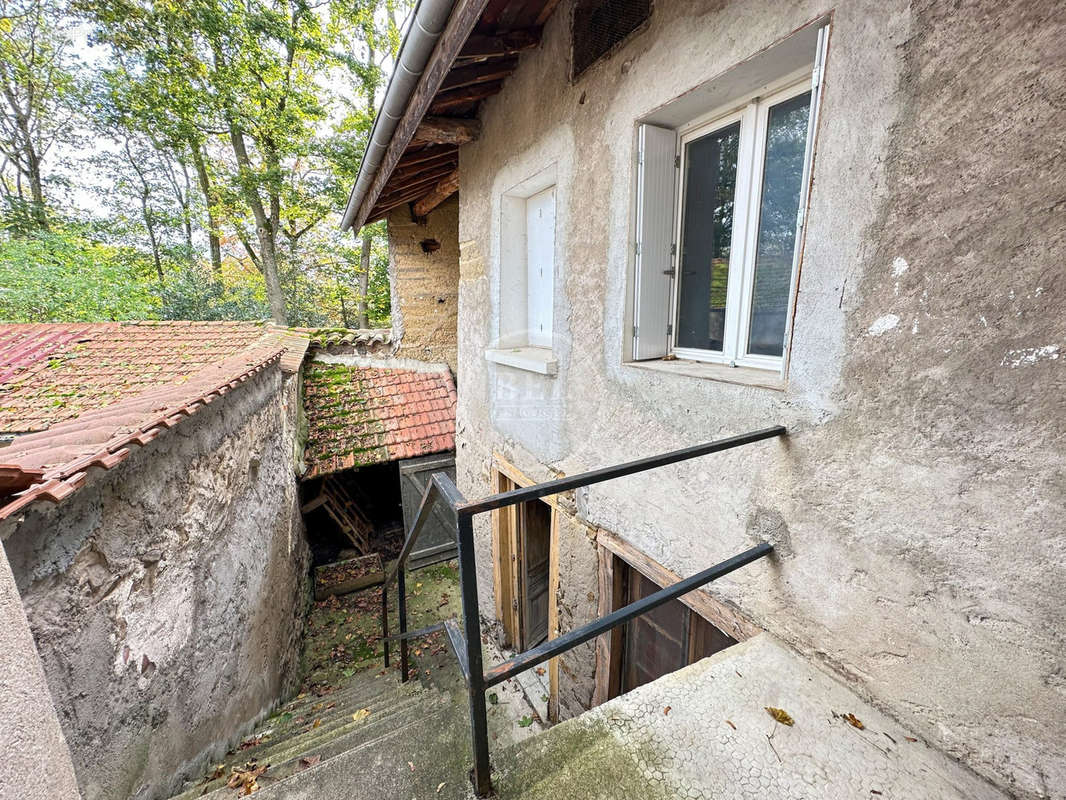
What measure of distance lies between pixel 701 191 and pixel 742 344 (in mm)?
848

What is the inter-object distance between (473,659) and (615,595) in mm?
1787

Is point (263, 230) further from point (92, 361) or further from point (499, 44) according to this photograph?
point (499, 44)

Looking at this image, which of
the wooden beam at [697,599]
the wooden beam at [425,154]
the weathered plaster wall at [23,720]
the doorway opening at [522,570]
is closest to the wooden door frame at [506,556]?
the doorway opening at [522,570]

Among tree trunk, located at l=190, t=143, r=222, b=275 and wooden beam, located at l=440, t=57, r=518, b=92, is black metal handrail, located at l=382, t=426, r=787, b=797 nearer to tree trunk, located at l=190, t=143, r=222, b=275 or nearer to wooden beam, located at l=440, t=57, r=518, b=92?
wooden beam, located at l=440, t=57, r=518, b=92

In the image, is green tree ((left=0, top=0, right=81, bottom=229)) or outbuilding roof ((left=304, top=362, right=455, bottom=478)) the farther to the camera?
green tree ((left=0, top=0, right=81, bottom=229))

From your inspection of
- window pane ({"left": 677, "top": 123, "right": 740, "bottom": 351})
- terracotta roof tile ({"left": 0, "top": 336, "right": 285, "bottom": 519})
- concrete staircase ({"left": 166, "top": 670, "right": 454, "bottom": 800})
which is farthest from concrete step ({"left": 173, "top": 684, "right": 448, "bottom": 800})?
window pane ({"left": 677, "top": 123, "right": 740, "bottom": 351})

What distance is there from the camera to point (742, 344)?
2.04 metres

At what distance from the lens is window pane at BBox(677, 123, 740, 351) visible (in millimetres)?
2063

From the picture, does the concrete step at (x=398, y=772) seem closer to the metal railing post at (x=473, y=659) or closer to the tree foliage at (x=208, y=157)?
the metal railing post at (x=473, y=659)

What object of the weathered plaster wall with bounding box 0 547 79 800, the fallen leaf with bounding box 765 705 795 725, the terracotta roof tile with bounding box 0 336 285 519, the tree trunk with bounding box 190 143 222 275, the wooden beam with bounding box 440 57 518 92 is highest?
the tree trunk with bounding box 190 143 222 275

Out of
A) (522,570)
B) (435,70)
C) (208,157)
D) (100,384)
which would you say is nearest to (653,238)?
(435,70)

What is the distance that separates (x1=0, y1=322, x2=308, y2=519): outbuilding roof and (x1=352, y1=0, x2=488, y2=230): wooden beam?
225cm

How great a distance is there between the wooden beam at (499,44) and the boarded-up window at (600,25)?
49 cm

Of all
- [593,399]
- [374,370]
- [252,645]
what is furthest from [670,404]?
[374,370]
